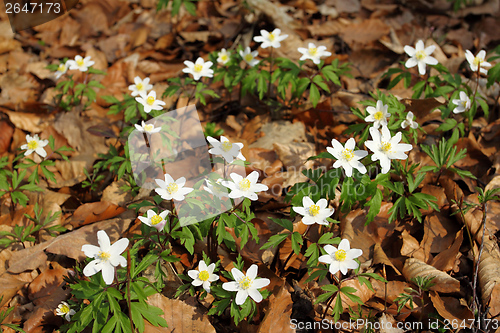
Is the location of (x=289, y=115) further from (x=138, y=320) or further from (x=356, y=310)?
(x=138, y=320)

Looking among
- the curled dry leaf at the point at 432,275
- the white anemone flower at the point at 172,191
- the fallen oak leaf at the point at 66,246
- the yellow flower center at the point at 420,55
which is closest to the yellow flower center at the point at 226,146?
the white anemone flower at the point at 172,191

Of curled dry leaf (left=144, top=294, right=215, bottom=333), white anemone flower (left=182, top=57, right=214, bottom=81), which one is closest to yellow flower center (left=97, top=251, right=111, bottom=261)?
curled dry leaf (left=144, top=294, right=215, bottom=333)

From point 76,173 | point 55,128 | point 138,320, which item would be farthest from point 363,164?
point 55,128

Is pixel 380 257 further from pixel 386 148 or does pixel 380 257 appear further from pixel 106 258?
pixel 106 258

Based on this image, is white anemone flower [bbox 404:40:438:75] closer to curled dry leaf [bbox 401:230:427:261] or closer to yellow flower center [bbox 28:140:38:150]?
curled dry leaf [bbox 401:230:427:261]

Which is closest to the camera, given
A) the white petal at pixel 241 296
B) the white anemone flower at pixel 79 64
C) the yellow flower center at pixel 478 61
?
the white petal at pixel 241 296

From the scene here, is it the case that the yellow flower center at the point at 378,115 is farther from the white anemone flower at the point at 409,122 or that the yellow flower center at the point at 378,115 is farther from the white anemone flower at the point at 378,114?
the white anemone flower at the point at 409,122

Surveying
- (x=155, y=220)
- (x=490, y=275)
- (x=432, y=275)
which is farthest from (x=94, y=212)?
(x=490, y=275)
